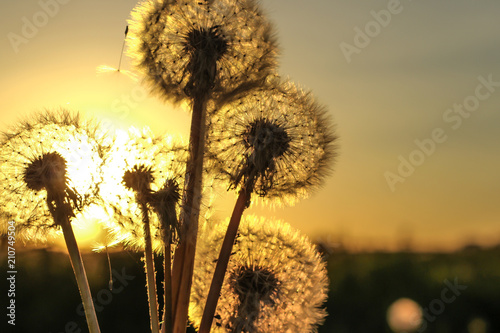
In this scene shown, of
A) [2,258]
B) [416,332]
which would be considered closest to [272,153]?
[416,332]

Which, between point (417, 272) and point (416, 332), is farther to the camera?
point (417, 272)

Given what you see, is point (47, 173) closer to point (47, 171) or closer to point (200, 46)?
point (47, 171)

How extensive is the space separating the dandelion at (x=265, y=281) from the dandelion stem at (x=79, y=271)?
56 cm

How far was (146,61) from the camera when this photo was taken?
2613mm

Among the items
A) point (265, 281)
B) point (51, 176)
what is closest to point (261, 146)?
point (265, 281)

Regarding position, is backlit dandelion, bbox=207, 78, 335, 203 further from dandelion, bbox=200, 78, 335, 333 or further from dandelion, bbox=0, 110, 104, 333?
dandelion, bbox=0, 110, 104, 333

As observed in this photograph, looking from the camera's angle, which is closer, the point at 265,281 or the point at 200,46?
the point at 200,46

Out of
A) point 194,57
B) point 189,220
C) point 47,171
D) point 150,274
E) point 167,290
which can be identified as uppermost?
point 194,57

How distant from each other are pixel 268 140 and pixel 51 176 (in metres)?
0.95

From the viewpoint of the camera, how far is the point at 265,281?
9.18ft

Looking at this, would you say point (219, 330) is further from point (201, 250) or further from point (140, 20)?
point (140, 20)

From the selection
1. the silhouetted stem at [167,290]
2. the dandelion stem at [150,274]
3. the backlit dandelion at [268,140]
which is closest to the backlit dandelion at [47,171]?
the dandelion stem at [150,274]

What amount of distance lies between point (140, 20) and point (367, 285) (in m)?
2.29

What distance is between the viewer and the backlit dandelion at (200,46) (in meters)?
2.49
